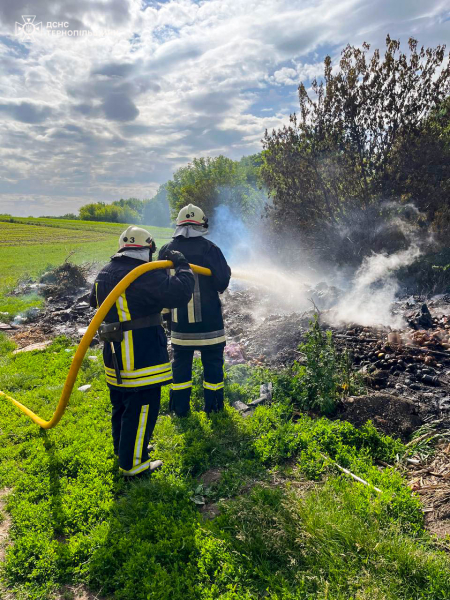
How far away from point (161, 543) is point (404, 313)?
268 inches

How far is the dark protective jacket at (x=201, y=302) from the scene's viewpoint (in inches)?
181

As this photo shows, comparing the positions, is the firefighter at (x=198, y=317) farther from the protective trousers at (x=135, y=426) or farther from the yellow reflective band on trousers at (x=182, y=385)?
the protective trousers at (x=135, y=426)

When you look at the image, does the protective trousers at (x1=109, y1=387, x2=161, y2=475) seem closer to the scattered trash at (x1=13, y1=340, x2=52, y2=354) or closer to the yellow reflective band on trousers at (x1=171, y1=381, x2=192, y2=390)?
the yellow reflective band on trousers at (x1=171, y1=381, x2=192, y2=390)

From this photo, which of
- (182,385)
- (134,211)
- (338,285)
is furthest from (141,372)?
(134,211)

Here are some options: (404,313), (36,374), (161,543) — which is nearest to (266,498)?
(161,543)

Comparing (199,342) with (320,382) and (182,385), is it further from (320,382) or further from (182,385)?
(320,382)

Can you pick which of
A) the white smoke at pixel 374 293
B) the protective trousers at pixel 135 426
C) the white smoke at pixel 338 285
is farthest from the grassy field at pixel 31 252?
the white smoke at pixel 374 293

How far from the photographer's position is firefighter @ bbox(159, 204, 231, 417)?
15.2 ft

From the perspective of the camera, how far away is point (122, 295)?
3455mm

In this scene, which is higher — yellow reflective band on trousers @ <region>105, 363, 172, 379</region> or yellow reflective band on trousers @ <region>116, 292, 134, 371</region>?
yellow reflective band on trousers @ <region>116, 292, 134, 371</region>

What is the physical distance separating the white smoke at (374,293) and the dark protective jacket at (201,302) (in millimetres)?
3920

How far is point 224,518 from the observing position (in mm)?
3018

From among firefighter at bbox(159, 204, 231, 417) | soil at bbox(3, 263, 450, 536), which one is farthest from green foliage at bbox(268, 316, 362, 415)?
firefighter at bbox(159, 204, 231, 417)

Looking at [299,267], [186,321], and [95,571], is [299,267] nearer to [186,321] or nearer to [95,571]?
[186,321]
